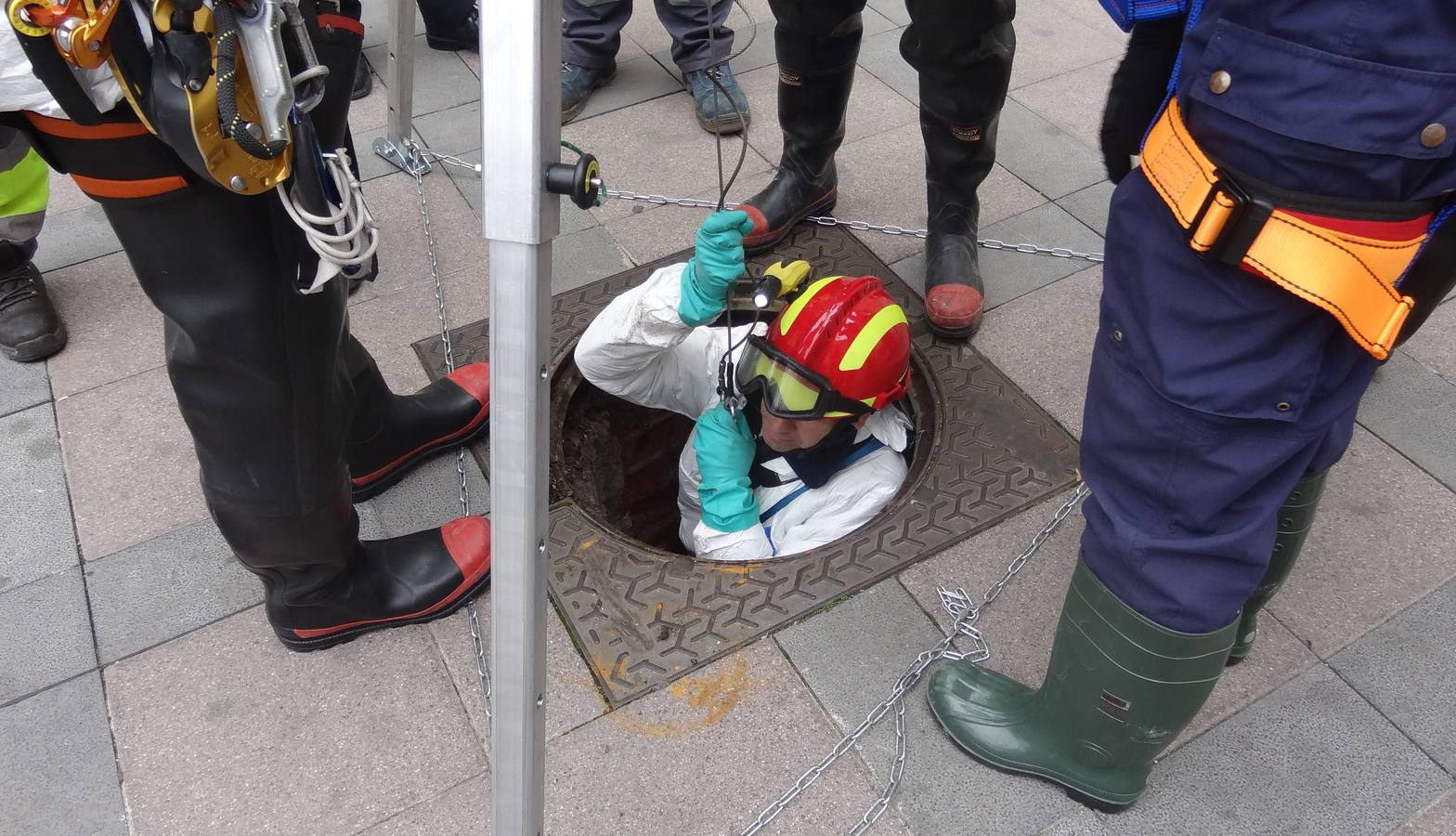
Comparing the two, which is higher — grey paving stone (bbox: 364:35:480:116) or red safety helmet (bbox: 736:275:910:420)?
red safety helmet (bbox: 736:275:910:420)

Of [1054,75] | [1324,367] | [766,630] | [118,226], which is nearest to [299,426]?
[118,226]

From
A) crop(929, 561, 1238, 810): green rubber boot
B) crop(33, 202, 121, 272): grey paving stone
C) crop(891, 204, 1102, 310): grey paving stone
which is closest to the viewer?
crop(929, 561, 1238, 810): green rubber boot

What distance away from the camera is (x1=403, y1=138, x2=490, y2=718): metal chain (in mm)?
2111

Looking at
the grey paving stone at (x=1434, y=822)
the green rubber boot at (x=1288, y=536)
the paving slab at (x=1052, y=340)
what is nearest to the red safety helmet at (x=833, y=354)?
the paving slab at (x=1052, y=340)

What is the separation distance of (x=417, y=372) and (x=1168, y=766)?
2138 millimetres

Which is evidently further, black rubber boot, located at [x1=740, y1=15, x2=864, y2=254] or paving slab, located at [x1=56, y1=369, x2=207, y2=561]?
black rubber boot, located at [x1=740, y1=15, x2=864, y2=254]

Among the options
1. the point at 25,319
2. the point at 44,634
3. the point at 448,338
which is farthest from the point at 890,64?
the point at 44,634

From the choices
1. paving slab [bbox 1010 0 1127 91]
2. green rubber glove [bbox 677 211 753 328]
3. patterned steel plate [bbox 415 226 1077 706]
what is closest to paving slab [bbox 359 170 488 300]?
patterned steel plate [bbox 415 226 1077 706]

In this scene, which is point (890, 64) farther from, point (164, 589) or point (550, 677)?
point (164, 589)

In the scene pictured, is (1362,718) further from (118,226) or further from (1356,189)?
(118,226)

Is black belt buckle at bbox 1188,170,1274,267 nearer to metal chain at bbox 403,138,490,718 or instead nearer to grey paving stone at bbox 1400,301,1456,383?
metal chain at bbox 403,138,490,718

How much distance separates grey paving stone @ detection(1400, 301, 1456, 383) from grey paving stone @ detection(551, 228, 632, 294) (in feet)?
7.70

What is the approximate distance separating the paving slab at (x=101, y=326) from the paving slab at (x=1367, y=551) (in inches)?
122

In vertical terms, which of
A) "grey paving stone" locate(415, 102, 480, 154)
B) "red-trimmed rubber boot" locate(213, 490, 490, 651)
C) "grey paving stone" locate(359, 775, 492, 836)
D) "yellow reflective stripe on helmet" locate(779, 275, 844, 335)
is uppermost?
"yellow reflective stripe on helmet" locate(779, 275, 844, 335)
